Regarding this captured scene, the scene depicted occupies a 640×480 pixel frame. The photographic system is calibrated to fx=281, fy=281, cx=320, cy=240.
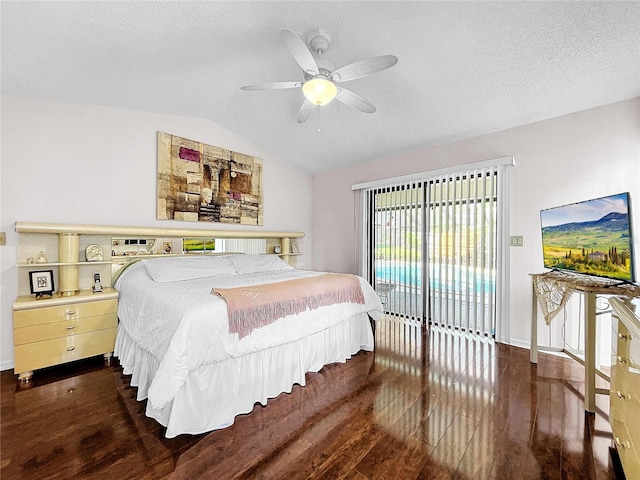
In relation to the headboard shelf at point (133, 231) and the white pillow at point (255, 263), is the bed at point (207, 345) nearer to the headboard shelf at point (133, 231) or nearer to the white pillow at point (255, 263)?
the headboard shelf at point (133, 231)

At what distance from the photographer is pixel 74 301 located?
2613 mm

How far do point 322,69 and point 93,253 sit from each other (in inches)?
117

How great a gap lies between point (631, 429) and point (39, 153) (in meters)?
4.71

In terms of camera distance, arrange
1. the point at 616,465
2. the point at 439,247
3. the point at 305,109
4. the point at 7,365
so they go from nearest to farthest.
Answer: the point at 616,465, the point at 305,109, the point at 7,365, the point at 439,247

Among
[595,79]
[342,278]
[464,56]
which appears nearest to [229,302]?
[342,278]

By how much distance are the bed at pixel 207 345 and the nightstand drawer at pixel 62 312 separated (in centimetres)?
12

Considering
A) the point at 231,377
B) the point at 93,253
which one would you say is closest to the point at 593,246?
the point at 231,377

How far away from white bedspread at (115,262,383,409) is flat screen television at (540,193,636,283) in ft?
6.08

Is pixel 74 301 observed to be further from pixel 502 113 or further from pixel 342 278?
pixel 502 113

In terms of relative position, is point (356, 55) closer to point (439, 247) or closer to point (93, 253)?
point (439, 247)

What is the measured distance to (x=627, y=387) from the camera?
4.44 ft

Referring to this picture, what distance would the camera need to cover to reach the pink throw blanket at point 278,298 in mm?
1904

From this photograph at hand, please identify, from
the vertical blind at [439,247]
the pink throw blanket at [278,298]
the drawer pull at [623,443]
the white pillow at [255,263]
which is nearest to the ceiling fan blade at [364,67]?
the pink throw blanket at [278,298]

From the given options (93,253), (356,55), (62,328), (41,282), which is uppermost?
(356,55)
